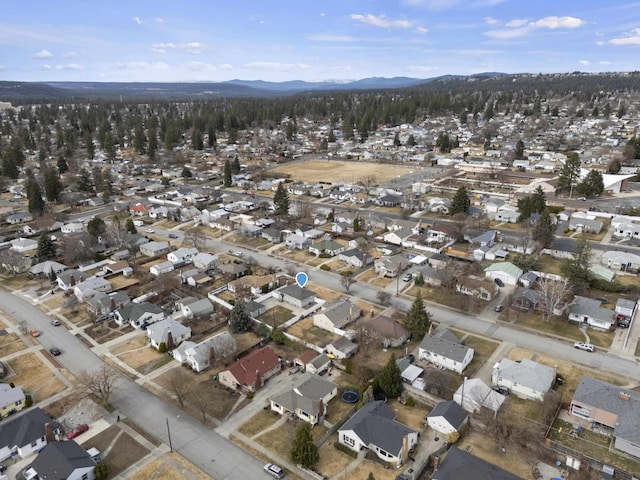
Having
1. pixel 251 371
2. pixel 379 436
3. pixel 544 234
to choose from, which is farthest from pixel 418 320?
pixel 544 234

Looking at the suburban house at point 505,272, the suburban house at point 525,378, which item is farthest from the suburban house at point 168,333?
the suburban house at point 505,272

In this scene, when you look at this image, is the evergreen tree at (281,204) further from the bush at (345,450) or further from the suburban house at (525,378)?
the bush at (345,450)

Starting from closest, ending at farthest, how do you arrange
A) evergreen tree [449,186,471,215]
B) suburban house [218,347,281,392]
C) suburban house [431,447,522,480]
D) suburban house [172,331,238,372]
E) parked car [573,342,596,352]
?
1. suburban house [431,447,522,480]
2. suburban house [218,347,281,392]
3. suburban house [172,331,238,372]
4. parked car [573,342,596,352]
5. evergreen tree [449,186,471,215]

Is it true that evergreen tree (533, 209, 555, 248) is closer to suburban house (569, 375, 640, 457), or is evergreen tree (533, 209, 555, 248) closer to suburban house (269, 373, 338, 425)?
suburban house (569, 375, 640, 457)

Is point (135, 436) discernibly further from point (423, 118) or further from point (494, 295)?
point (423, 118)

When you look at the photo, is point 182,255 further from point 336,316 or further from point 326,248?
point 336,316

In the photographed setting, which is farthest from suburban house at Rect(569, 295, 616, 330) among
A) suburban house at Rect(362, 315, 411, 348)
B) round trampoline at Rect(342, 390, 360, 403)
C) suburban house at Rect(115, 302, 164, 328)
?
suburban house at Rect(115, 302, 164, 328)

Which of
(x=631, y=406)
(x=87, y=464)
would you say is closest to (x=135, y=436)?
(x=87, y=464)
